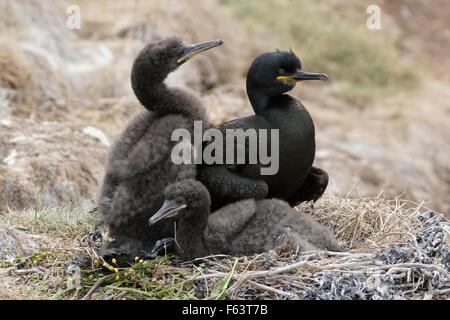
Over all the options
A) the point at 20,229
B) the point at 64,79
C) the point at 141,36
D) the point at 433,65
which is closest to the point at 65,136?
the point at 64,79

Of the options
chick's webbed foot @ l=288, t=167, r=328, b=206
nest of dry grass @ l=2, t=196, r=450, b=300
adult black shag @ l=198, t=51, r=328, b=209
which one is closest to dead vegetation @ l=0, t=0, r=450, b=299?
nest of dry grass @ l=2, t=196, r=450, b=300

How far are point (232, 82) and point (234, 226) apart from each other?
8.04 meters

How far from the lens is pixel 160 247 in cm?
664

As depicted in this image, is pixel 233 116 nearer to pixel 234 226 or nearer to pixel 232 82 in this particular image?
pixel 232 82

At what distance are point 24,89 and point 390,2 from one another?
11.0 m

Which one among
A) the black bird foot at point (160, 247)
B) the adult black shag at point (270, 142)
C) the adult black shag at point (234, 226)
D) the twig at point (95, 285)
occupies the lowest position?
the twig at point (95, 285)

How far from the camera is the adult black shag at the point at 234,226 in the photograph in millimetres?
6375

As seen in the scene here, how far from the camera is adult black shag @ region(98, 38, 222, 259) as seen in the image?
21.8 ft

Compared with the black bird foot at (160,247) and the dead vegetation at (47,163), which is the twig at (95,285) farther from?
the dead vegetation at (47,163)

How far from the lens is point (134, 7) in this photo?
14352 mm

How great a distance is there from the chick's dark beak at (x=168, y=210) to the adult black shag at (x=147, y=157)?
33cm

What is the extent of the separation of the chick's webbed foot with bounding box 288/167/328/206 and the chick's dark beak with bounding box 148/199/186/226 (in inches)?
56.9

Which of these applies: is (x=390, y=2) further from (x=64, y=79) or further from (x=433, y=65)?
(x=64, y=79)

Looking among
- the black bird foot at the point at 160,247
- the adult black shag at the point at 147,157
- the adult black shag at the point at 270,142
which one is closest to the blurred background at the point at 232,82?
the adult black shag at the point at 270,142
